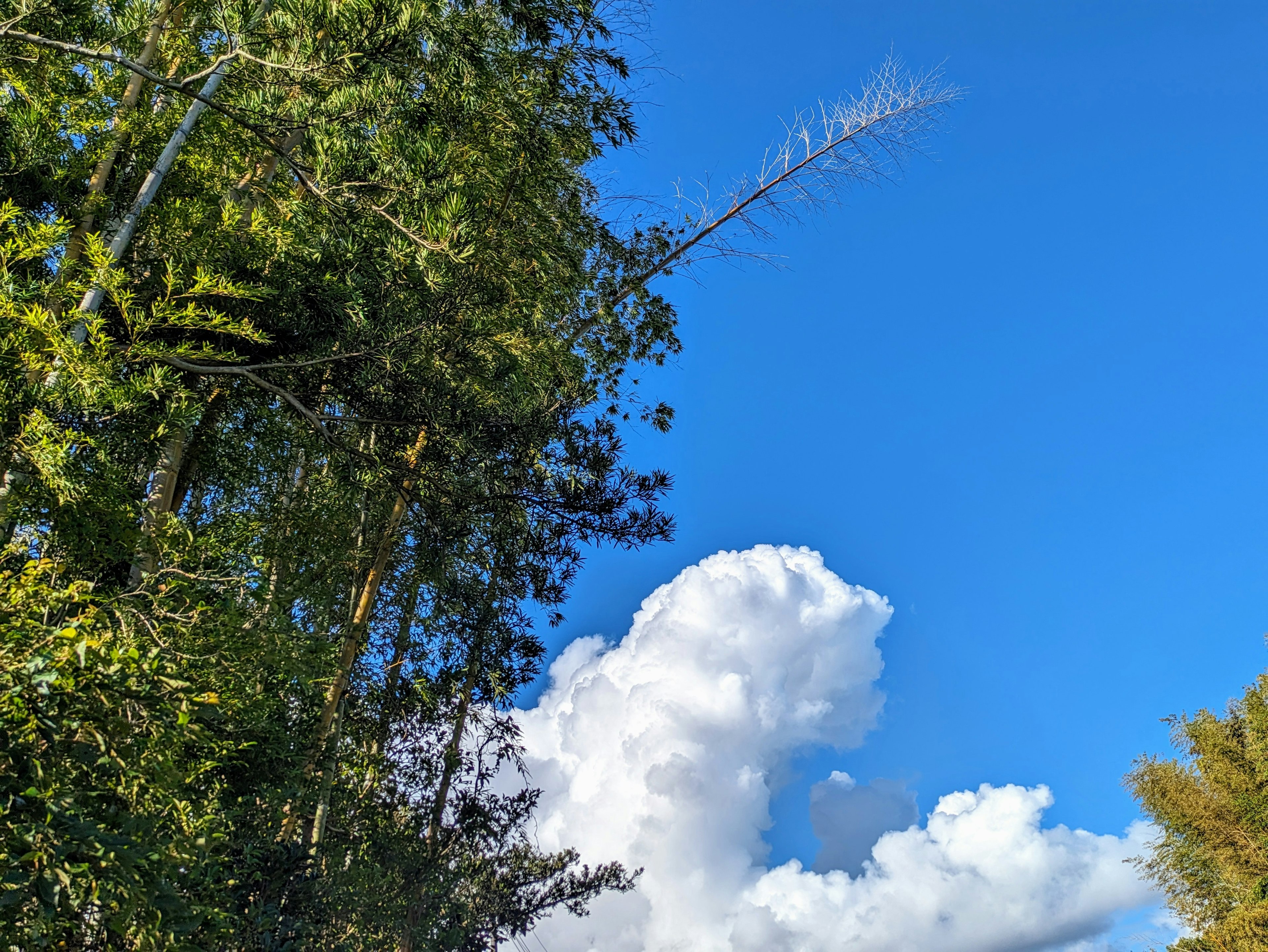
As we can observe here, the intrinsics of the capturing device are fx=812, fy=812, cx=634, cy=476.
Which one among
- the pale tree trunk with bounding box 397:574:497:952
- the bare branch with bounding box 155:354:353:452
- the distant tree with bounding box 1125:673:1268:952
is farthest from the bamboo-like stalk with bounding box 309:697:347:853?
the distant tree with bounding box 1125:673:1268:952

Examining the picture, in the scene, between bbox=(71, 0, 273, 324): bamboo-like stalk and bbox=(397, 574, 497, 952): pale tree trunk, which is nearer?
bbox=(71, 0, 273, 324): bamboo-like stalk

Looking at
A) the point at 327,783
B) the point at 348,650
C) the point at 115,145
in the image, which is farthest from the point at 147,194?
the point at 327,783

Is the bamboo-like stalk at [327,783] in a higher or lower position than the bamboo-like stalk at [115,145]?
lower

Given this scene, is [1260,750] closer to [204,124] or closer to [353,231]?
[353,231]

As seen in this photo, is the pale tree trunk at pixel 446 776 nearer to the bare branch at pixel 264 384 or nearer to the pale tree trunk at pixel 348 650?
the pale tree trunk at pixel 348 650

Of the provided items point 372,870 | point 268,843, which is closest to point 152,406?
point 268,843

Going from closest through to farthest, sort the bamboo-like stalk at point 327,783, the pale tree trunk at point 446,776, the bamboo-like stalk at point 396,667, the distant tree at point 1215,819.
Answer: the bamboo-like stalk at point 327,783, the pale tree trunk at point 446,776, the bamboo-like stalk at point 396,667, the distant tree at point 1215,819

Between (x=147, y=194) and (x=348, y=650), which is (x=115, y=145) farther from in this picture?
(x=348, y=650)

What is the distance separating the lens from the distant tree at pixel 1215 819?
747 inches

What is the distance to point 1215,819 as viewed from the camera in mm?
20203

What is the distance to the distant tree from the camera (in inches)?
747

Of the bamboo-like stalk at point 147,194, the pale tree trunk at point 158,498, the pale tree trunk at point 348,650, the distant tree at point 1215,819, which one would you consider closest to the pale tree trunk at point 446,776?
the pale tree trunk at point 348,650

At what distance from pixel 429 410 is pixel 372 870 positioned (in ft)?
20.0

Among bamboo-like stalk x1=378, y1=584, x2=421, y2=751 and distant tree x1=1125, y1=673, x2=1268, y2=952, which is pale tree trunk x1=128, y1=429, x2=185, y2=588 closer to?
bamboo-like stalk x1=378, y1=584, x2=421, y2=751
